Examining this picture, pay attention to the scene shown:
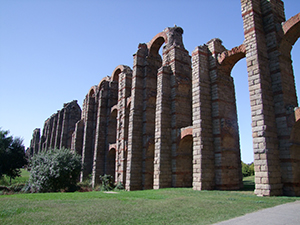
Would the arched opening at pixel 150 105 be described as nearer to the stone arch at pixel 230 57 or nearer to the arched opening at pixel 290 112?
the stone arch at pixel 230 57

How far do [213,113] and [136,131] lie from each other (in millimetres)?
6928

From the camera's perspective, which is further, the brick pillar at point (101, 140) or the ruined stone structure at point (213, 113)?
the brick pillar at point (101, 140)

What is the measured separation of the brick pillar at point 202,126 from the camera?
1207 centimetres

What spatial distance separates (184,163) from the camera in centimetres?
1462

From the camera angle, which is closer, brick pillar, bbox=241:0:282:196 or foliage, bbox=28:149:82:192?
brick pillar, bbox=241:0:282:196

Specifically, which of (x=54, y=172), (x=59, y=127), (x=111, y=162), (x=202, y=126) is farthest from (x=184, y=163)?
(x=59, y=127)

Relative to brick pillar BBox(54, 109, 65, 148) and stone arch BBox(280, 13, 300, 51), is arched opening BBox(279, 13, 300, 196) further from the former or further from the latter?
brick pillar BBox(54, 109, 65, 148)

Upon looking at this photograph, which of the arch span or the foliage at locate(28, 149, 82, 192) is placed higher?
the arch span

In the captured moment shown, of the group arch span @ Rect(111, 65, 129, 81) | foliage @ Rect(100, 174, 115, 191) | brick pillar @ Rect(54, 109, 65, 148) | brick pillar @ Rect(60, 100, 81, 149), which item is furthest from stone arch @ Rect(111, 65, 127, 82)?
brick pillar @ Rect(54, 109, 65, 148)

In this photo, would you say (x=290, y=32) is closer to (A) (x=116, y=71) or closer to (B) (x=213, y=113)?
(B) (x=213, y=113)

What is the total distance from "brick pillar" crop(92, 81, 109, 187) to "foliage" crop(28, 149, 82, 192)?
239 inches

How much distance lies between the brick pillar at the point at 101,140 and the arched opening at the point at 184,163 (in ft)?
38.8

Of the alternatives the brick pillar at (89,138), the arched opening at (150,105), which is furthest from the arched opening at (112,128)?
the arched opening at (150,105)

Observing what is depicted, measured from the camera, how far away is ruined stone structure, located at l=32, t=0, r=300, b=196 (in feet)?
32.5
